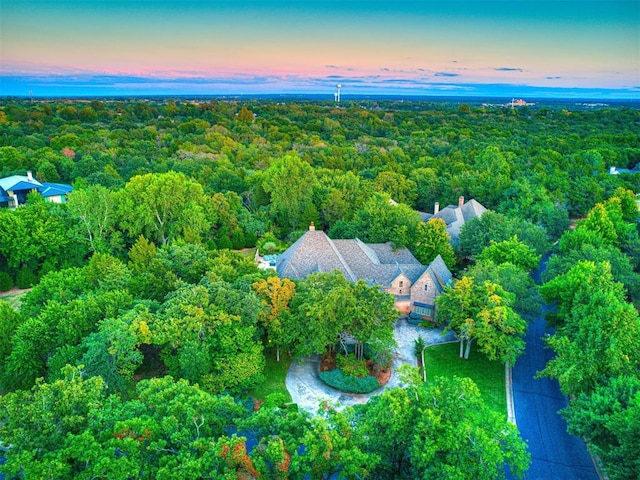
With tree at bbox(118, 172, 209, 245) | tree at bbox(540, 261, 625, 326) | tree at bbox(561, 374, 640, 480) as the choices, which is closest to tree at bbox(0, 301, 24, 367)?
tree at bbox(118, 172, 209, 245)

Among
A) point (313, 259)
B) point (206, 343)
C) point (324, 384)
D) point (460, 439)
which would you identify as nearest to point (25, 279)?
point (206, 343)

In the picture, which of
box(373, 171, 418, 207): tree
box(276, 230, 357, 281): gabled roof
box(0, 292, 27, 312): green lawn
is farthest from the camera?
box(373, 171, 418, 207): tree

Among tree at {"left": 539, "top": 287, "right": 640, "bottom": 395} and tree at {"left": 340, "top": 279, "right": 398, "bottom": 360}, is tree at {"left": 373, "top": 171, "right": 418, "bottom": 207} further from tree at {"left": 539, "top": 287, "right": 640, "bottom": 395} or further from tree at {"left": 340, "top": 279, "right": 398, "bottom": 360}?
→ tree at {"left": 539, "top": 287, "right": 640, "bottom": 395}

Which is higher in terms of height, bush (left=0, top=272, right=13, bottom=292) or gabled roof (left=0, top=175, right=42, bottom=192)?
gabled roof (left=0, top=175, right=42, bottom=192)

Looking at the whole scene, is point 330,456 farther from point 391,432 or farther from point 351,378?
point 351,378

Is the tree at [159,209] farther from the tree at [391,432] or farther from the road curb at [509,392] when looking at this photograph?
the tree at [391,432]

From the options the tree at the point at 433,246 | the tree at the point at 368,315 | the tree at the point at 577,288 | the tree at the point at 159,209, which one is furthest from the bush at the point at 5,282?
the tree at the point at 577,288
